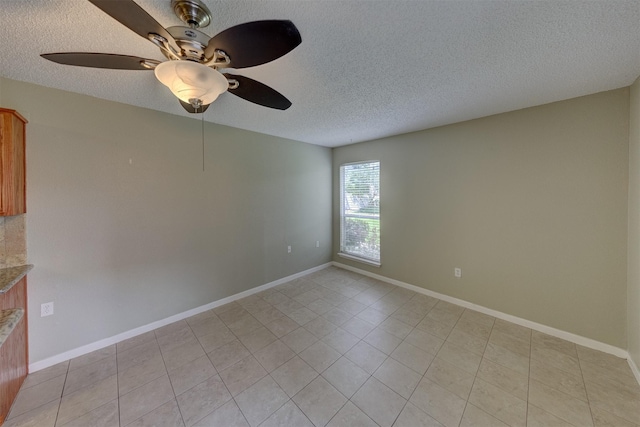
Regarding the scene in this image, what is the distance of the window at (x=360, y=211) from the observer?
3857 mm

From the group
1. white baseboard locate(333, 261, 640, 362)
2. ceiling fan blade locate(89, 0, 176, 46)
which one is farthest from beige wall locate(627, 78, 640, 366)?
ceiling fan blade locate(89, 0, 176, 46)

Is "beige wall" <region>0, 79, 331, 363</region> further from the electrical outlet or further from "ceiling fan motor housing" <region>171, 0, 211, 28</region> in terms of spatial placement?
"ceiling fan motor housing" <region>171, 0, 211, 28</region>

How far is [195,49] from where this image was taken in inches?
43.5

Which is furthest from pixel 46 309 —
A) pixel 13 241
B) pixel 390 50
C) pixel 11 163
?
pixel 390 50

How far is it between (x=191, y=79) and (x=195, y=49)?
163mm

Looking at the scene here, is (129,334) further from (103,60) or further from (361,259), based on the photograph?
(361,259)

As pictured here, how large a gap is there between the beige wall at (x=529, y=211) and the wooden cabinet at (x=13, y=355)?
3897mm

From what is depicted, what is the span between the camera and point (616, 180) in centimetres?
200

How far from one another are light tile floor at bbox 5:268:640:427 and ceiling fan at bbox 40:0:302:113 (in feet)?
6.56

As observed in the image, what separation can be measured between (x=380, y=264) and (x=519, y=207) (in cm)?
196

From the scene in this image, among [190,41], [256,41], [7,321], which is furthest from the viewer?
[7,321]

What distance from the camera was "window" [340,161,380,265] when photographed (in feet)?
12.7

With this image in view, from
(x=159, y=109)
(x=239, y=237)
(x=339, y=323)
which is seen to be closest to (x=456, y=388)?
(x=339, y=323)

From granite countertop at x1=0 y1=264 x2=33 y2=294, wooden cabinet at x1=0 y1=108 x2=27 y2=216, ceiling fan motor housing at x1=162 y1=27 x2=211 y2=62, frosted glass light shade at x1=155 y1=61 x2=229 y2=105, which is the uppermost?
ceiling fan motor housing at x1=162 y1=27 x2=211 y2=62
